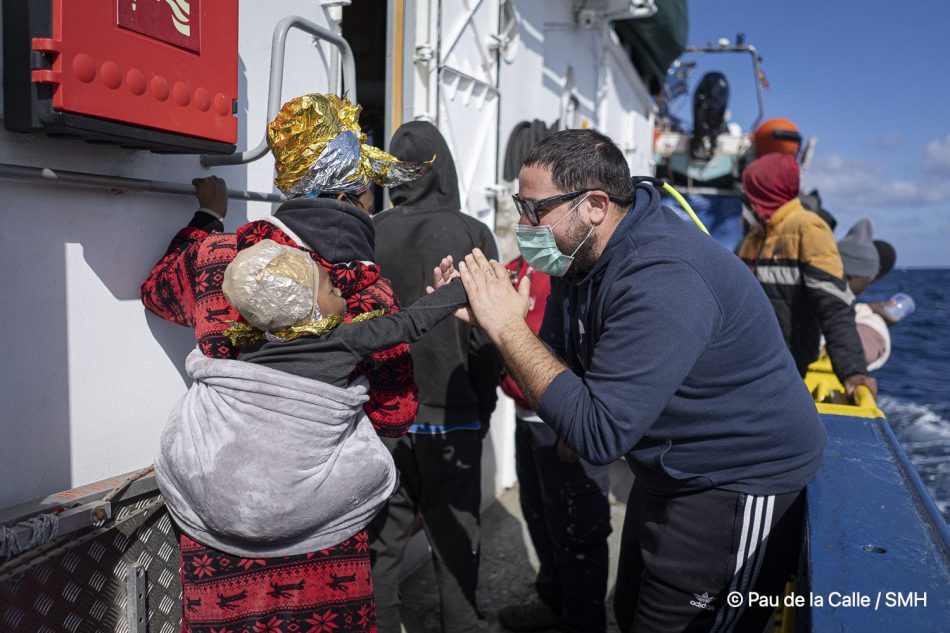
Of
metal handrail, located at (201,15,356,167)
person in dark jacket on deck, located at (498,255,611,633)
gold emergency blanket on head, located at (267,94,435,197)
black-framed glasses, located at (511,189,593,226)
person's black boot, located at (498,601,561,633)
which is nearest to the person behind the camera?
gold emergency blanket on head, located at (267,94,435,197)


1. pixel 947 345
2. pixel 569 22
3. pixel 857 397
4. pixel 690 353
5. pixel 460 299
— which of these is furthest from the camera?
pixel 947 345

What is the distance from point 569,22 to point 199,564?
19.2 ft

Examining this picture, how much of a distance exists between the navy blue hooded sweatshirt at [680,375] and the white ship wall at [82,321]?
127cm

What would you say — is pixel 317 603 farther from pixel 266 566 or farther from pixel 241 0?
pixel 241 0

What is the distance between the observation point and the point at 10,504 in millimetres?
1778

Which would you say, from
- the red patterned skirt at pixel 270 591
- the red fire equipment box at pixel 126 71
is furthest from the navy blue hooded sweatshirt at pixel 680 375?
the red fire equipment box at pixel 126 71

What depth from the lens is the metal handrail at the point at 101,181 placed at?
1.69 metres

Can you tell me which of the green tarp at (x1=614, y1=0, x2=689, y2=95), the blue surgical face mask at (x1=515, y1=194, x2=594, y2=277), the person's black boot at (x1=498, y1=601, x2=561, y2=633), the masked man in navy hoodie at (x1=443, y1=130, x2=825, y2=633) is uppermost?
the green tarp at (x1=614, y1=0, x2=689, y2=95)

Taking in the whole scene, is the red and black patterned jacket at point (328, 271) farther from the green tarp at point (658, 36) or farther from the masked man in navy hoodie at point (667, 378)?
the green tarp at point (658, 36)

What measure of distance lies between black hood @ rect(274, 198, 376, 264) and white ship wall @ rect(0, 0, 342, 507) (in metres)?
0.60

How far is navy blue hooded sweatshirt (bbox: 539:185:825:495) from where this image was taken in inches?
67.8

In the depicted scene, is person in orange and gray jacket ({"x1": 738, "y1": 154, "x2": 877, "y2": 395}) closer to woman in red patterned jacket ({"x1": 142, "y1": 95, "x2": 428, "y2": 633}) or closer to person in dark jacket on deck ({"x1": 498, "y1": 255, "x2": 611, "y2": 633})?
person in dark jacket on deck ({"x1": 498, "y1": 255, "x2": 611, "y2": 633})

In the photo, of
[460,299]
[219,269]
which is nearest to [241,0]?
[219,269]

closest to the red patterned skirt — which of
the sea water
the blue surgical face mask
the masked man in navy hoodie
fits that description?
the masked man in navy hoodie
